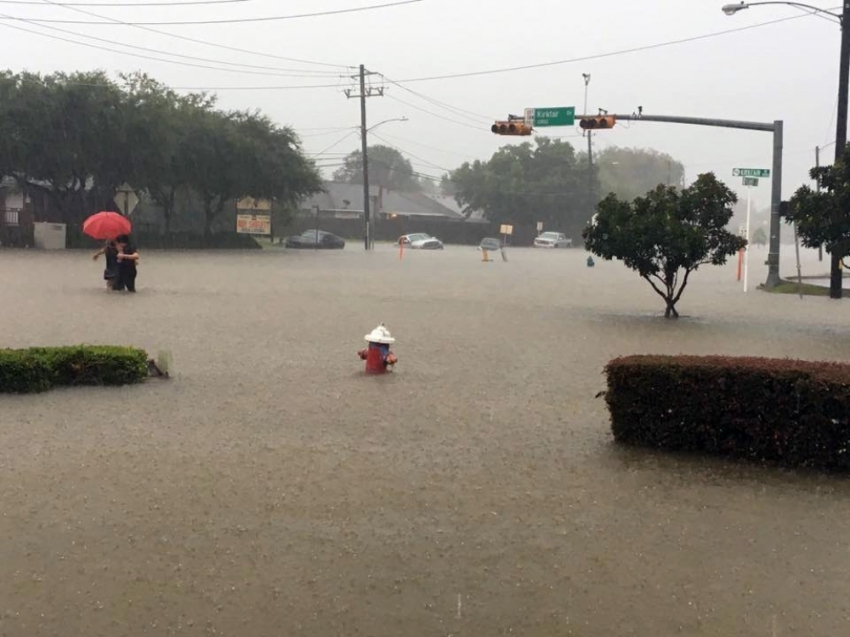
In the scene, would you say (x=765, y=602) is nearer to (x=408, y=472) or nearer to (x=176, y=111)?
(x=408, y=472)

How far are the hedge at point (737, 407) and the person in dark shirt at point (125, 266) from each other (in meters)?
17.0

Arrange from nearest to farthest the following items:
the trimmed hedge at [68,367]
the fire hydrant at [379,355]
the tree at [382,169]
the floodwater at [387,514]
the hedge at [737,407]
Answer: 1. the floodwater at [387,514]
2. the hedge at [737,407]
3. the trimmed hedge at [68,367]
4. the fire hydrant at [379,355]
5. the tree at [382,169]

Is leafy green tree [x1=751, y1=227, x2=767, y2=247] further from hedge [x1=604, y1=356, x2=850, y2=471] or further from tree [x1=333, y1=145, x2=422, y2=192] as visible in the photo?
hedge [x1=604, y1=356, x2=850, y2=471]

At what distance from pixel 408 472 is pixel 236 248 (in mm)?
49959

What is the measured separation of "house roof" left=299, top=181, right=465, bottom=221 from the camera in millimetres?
96875

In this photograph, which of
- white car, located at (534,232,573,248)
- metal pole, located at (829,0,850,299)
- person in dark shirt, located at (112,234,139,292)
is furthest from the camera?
white car, located at (534,232,573,248)

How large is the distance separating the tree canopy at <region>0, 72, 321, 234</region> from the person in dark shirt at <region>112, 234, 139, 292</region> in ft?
74.9

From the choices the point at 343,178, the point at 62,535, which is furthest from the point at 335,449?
the point at 343,178

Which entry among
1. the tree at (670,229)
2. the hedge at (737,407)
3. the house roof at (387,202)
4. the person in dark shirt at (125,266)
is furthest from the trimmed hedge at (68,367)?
the house roof at (387,202)

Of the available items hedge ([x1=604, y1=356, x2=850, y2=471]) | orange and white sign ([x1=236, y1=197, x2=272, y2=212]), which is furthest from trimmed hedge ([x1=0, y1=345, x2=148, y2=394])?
orange and white sign ([x1=236, y1=197, x2=272, y2=212])

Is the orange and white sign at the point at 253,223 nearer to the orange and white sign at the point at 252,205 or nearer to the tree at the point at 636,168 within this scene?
the orange and white sign at the point at 252,205

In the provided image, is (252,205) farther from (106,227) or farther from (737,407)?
(737,407)

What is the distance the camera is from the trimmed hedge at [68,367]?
10328mm

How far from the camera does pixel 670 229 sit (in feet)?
62.9
